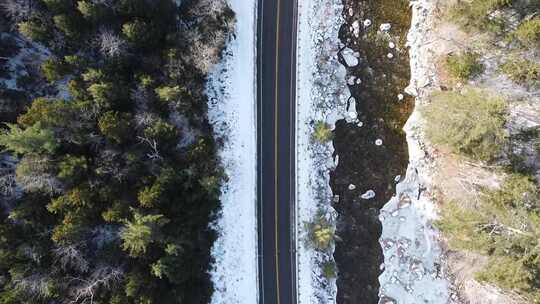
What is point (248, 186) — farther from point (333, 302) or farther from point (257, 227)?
point (333, 302)

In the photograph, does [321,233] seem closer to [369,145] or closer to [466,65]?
[369,145]

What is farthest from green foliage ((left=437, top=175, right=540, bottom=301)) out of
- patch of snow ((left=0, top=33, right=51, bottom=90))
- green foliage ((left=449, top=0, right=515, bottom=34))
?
patch of snow ((left=0, top=33, right=51, bottom=90))

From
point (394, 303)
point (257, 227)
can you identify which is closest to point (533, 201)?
point (394, 303)

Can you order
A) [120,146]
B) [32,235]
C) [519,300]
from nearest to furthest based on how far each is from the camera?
[32,235] < [120,146] < [519,300]

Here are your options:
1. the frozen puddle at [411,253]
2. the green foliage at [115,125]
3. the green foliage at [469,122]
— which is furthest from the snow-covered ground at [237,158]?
the green foliage at [469,122]

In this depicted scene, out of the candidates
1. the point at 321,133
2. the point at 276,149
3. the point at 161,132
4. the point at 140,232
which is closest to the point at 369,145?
the point at 321,133
